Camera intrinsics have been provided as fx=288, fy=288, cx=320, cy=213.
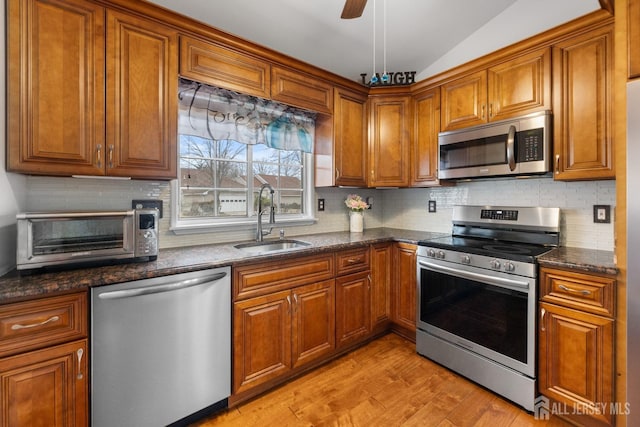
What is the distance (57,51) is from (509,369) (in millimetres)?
3180

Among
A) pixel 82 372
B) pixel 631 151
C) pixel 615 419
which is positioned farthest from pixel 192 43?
pixel 615 419

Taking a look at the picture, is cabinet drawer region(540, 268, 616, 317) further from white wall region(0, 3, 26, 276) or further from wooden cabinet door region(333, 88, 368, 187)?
white wall region(0, 3, 26, 276)

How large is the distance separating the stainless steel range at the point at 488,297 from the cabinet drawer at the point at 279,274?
0.87 meters

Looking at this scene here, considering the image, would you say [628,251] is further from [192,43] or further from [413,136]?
[192,43]

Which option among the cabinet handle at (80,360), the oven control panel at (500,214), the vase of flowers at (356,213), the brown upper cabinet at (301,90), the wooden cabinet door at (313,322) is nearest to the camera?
the cabinet handle at (80,360)

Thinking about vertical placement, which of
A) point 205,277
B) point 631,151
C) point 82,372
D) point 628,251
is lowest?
point 82,372

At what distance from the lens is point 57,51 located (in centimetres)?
146

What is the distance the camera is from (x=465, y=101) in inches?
96.0

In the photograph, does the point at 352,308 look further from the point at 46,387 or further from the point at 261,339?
the point at 46,387

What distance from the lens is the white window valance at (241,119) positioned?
6.82ft

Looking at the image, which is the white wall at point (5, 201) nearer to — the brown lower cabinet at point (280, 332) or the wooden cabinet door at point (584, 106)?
the brown lower cabinet at point (280, 332)

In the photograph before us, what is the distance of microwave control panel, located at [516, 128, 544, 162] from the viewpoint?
1.98m

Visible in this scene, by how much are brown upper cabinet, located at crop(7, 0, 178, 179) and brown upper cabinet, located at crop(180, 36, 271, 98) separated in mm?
89

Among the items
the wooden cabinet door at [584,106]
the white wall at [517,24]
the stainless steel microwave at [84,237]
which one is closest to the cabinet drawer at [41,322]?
the stainless steel microwave at [84,237]
